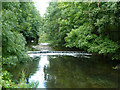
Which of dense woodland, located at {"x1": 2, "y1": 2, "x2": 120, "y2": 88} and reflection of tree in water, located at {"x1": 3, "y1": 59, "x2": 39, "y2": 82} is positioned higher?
dense woodland, located at {"x1": 2, "y1": 2, "x2": 120, "y2": 88}

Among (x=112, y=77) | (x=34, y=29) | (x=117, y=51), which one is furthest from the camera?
(x=34, y=29)

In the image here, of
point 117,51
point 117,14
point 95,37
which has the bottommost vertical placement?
point 117,51

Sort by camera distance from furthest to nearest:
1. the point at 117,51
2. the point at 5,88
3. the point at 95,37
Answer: the point at 95,37, the point at 117,51, the point at 5,88

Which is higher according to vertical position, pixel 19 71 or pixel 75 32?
pixel 75 32

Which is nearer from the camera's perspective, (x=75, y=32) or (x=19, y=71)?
(x=19, y=71)

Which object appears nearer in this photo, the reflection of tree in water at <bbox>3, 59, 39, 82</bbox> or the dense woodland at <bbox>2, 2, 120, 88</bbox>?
the dense woodland at <bbox>2, 2, 120, 88</bbox>

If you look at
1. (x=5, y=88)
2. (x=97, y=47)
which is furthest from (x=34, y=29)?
(x=5, y=88)

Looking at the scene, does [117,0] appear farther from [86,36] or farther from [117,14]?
[86,36]

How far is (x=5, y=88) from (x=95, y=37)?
30.7 ft

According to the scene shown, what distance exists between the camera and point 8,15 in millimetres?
6758

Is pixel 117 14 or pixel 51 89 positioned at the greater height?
pixel 117 14

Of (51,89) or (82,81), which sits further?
(82,81)

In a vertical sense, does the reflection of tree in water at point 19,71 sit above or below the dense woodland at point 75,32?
below

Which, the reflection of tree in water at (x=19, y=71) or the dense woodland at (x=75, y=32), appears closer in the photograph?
the dense woodland at (x=75, y=32)
